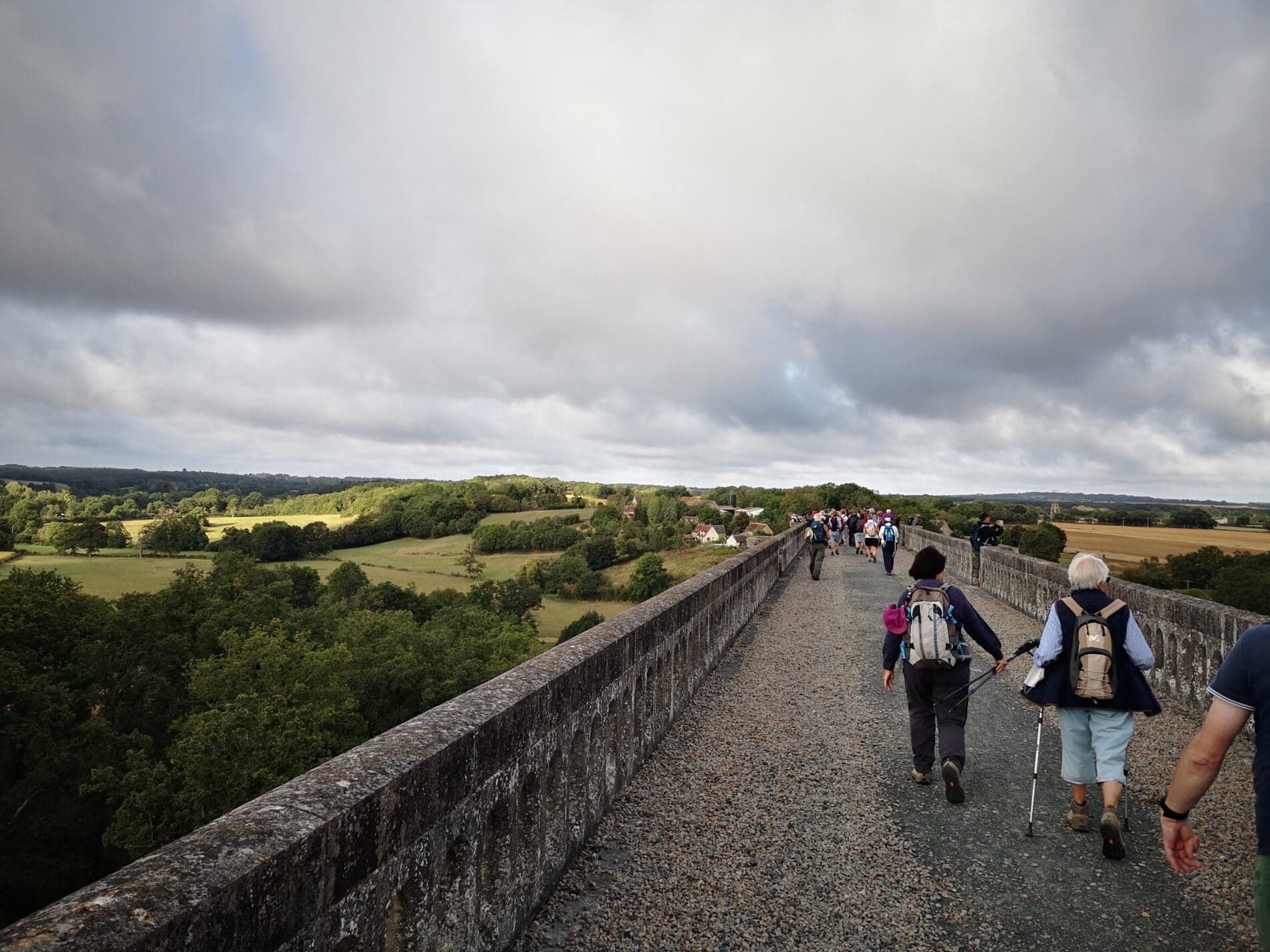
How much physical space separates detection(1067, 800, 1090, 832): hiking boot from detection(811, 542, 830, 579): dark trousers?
41.4ft

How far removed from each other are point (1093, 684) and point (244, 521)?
110 meters

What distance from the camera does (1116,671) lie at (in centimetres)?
395

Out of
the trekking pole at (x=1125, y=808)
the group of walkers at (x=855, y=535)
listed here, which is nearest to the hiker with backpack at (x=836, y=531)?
the group of walkers at (x=855, y=535)

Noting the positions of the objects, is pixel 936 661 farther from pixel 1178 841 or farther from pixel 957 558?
pixel 957 558

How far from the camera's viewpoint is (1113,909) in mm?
3223

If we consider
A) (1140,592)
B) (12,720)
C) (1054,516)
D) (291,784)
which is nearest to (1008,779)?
(1140,592)

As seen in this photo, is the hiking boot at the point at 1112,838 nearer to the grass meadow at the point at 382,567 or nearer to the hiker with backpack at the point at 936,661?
the hiker with backpack at the point at 936,661

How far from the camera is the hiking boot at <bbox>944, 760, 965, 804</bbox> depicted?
174 inches

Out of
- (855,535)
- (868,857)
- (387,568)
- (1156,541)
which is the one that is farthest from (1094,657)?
(387,568)

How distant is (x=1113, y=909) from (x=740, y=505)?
15468 cm

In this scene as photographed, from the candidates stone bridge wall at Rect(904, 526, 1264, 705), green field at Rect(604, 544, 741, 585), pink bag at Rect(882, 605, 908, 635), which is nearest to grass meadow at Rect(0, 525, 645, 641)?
green field at Rect(604, 544, 741, 585)

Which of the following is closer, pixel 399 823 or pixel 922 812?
pixel 399 823

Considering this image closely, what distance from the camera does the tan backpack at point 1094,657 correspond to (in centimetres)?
391

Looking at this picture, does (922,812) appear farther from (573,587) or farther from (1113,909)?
(573,587)
